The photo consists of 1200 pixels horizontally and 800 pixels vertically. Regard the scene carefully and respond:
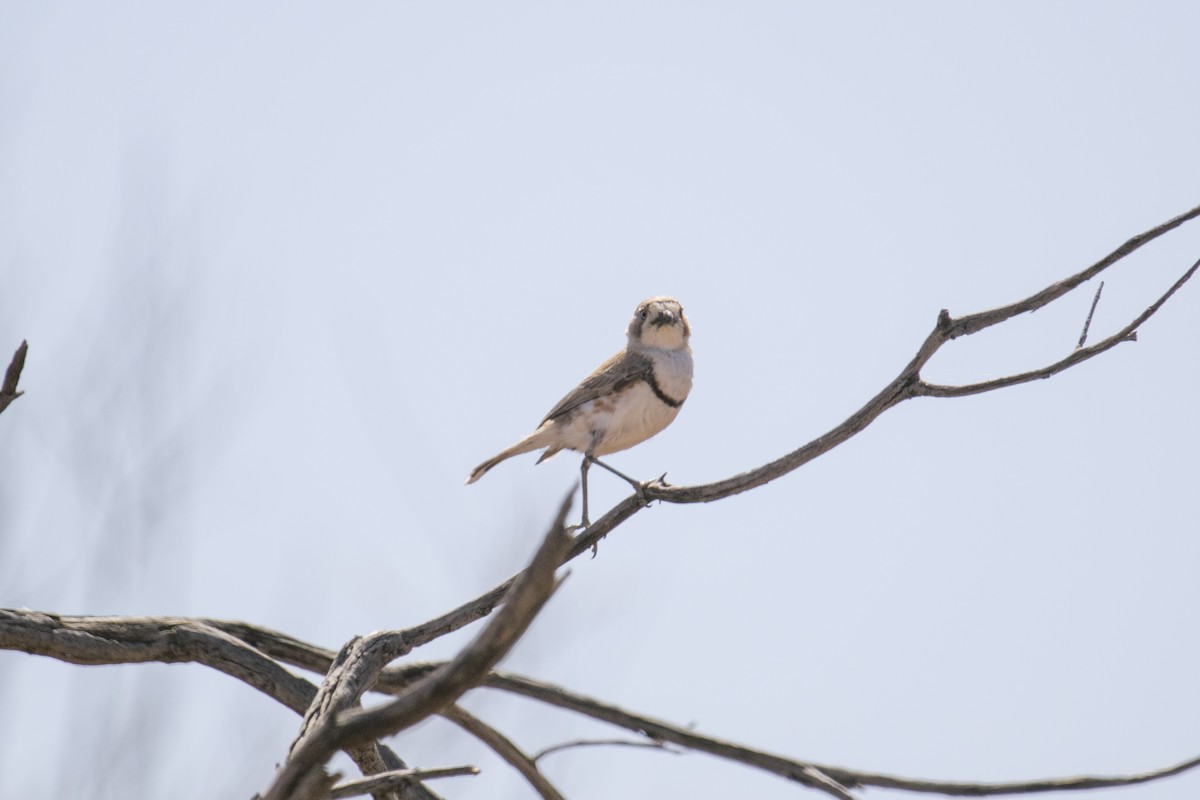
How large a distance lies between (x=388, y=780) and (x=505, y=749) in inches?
78.1

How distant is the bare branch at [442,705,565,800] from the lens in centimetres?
530

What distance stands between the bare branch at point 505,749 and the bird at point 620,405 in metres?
2.95

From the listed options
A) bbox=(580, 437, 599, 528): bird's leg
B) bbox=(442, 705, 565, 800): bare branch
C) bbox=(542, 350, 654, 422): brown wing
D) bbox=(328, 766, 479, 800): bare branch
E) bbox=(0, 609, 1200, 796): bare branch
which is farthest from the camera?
bbox=(542, 350, 654, 422): brown wing

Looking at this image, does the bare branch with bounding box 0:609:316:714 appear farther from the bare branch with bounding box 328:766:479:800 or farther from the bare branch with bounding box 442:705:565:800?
the bare branch with bounding box 328:766:479:800

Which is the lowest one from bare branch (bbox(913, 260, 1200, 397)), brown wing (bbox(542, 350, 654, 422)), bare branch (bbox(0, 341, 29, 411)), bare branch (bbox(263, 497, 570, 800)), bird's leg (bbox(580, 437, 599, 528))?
bare branch (bbox(263, 497, 570, 800))

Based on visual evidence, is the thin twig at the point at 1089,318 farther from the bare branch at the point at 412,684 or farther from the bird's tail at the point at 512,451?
the bird's tail at the point at 512,451

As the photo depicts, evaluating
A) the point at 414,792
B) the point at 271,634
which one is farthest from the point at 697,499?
the point at 271,634

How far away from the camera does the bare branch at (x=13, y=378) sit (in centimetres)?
447

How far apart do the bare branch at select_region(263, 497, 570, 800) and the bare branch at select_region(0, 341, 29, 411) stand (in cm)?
198

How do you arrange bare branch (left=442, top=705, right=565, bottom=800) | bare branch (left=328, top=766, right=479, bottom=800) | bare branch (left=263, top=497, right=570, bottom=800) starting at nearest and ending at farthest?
bare branch (left=263, top=497, right=570, bottom=800), bare branch (left=328, top=766, right=479, bottom=800), bare branch (left=442, top=705, right=565, bottom=800)

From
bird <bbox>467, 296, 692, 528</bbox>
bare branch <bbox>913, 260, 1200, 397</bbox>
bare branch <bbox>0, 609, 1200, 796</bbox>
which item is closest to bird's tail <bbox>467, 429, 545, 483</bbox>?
bird <bbox>467, 296, 692, 528</bbox>

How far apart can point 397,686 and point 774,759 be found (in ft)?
7.06

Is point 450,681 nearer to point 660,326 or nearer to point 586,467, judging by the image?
point 586,467

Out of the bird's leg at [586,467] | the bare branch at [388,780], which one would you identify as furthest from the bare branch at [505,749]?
the bird's leg at [586,467]
